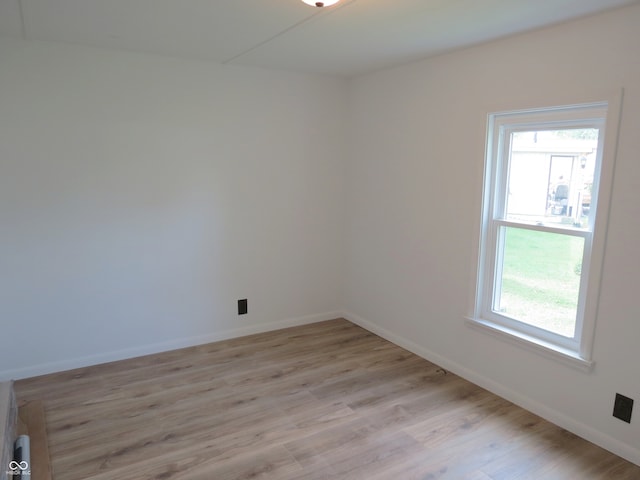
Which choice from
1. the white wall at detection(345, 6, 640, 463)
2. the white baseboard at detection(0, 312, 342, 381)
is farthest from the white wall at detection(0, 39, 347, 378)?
the white wall at detection(345, 6, 640, 463)

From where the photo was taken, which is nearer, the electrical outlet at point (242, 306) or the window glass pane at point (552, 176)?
the window glass pane at point (552, 176)

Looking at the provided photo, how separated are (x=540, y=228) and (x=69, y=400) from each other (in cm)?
319

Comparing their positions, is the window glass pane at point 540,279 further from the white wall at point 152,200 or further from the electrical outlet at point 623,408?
the white wall at point 152,200

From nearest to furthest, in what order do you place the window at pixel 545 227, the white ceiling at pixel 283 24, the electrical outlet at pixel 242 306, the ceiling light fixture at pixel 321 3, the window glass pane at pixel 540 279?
the ceiling light fixture at pixel 321 3, the white ceiling at pixel 283 24, the window at pixel 545 227, the window glass pane at pixel 540 279, the electrical outlet at pixel 242 306

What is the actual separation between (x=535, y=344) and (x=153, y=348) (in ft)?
9.26

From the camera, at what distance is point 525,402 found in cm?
283

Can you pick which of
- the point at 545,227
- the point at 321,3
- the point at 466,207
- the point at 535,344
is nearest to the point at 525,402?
the point at 535,344

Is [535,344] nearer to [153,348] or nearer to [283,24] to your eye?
[283,24]

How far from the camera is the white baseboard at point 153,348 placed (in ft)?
10.4

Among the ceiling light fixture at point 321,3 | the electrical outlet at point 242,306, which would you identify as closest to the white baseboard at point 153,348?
the electrical outlet at point 242,306

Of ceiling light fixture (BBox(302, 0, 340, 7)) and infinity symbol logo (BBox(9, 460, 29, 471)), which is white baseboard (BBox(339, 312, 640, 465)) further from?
infinity symbol logo (BBox(9, 460, 29, 471))

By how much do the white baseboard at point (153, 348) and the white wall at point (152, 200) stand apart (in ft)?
0.04

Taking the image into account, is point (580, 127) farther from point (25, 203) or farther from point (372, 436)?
point (25, 203)

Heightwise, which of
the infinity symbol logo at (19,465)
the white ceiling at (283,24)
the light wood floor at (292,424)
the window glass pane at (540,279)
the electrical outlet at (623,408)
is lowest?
the light wood floor at (292,424)
